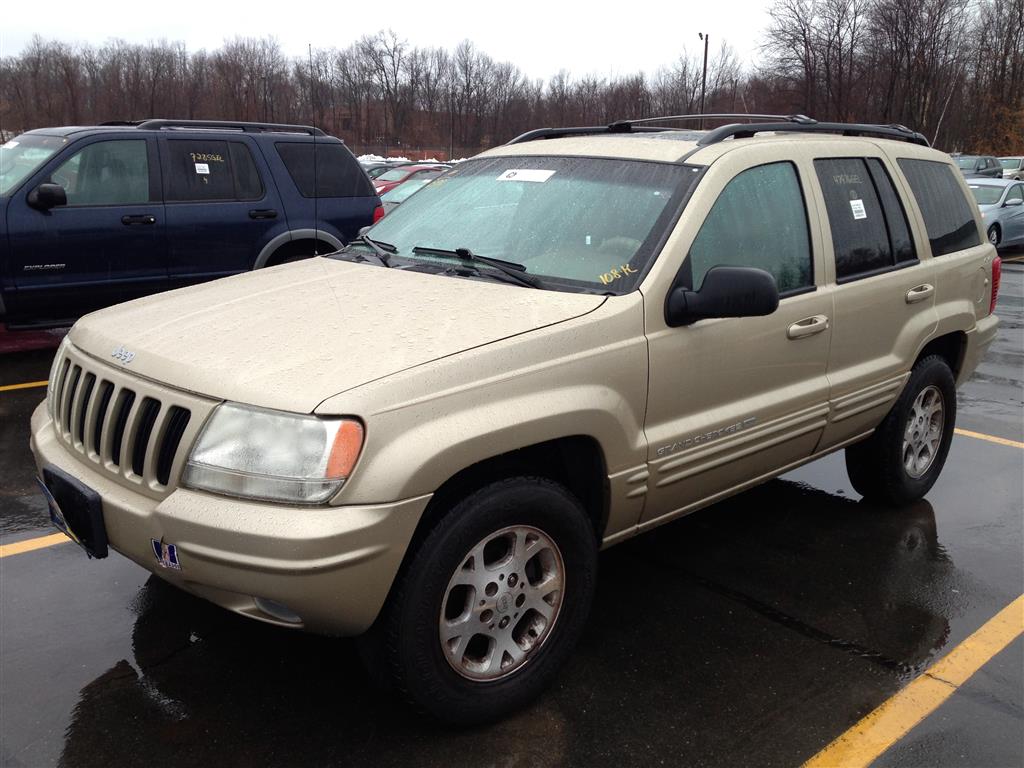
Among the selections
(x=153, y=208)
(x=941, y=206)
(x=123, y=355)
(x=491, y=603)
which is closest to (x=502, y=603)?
(x=491, y=603)

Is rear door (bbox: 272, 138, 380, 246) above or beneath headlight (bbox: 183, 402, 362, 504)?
above

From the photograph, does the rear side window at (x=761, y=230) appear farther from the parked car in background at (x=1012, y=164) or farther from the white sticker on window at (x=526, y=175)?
the parked car in background at (x=1012, y=164)

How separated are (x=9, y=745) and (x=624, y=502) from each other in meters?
2.07

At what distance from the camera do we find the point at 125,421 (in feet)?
9.22

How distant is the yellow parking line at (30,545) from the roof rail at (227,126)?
4849 mm

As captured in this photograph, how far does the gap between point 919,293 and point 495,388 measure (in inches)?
105

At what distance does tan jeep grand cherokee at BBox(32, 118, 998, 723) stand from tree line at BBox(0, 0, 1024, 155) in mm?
46069

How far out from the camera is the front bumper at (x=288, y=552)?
7.80 feet

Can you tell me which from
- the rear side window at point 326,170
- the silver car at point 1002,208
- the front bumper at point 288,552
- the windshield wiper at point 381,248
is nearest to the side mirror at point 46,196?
the rear side window at point 326,170

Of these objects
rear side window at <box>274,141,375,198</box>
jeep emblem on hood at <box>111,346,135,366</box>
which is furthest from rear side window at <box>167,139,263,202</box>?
jeep emblem on hood at <box>111,346,135,366</box>

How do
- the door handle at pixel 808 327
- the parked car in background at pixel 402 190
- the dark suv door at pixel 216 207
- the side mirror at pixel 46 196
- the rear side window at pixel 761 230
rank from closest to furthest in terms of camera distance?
1. the rear side window at pixel 761 230
2. the door handle at pixel 808 327
3. the side mirror at pixel 46 196
4. the dark suv door at pixel 216 207
5. the parked car in background at pixel 402 190

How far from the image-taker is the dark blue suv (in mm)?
7387

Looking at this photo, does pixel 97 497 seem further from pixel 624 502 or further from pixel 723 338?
pixel 723 338

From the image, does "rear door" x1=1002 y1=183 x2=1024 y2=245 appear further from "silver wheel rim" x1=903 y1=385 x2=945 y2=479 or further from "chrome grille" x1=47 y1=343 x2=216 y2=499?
"chrome grille" x1=47 y1=343 x2=216 y2=499
